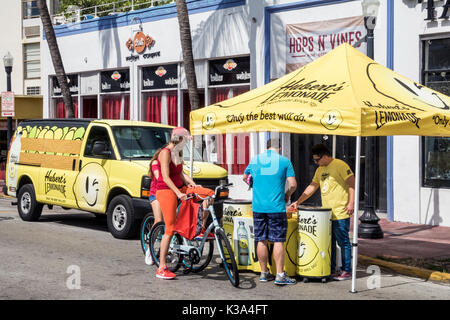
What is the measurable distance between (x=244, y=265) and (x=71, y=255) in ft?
9.31

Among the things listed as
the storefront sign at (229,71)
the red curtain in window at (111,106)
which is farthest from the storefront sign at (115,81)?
the storefront sign at (229,71)

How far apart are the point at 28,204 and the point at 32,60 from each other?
2912 centimetres

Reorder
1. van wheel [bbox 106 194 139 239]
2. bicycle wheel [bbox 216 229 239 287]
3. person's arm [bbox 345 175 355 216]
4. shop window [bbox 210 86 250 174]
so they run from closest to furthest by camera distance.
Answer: bicycle wheel [bbox 216 229 239 287] < person's arm [bbox 345 175 355 216] < van wheel [bbox 106 194 139 239] < shop window [bbox 210 86 250 174]

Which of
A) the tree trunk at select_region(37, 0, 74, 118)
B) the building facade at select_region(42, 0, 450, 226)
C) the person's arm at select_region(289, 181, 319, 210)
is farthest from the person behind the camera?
the tree trunk at select_region(37, 0, 74, 118)

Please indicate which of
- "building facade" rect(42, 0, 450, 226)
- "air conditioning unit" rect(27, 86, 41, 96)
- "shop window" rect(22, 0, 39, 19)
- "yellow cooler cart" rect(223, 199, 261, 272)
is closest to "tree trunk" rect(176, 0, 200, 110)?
"building facade" rect(42, 0, 450, 226)

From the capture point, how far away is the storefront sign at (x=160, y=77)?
68.0 ft

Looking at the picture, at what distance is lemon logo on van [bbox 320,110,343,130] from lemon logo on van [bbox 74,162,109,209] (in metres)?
5.33

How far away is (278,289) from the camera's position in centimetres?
812

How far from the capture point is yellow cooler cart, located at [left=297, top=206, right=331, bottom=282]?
8.50 metres

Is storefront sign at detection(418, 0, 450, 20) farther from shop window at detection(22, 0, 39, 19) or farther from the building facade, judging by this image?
shop window at detection(22, 0, 39, 19)

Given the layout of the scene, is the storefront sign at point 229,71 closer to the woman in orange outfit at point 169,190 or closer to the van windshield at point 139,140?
the van windshield at point 139,140

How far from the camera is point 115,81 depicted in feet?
74.8

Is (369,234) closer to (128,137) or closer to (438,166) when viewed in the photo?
(438,166)

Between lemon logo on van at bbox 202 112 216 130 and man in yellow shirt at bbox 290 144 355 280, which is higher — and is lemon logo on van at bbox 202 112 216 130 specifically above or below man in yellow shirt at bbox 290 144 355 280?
above
